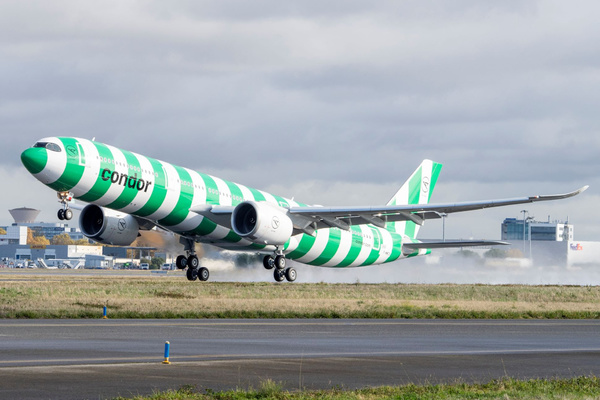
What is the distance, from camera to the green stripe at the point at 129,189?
4709 centimetres

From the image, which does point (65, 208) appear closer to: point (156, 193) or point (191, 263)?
point (156, 193)

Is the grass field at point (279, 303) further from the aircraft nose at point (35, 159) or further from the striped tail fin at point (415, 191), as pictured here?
the striped tail fin at point (415, 191)

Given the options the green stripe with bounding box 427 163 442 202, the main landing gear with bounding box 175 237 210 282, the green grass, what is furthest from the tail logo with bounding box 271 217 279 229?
the green grass

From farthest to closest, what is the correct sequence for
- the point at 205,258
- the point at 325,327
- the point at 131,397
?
the point at 205,258 → the point at 325,327 → the point at 131,397

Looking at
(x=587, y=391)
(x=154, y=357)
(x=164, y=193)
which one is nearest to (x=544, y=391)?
(x=587, y=391)

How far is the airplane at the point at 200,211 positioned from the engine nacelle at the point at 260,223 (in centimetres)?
5

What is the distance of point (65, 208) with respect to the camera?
4488cm

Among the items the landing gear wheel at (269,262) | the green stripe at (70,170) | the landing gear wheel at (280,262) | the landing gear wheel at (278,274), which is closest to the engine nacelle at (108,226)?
the landing gear wheel at (269,262)

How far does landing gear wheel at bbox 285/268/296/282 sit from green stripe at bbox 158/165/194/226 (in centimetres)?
937

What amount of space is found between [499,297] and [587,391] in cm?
3662

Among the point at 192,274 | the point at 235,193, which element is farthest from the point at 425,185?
the point at 192,274

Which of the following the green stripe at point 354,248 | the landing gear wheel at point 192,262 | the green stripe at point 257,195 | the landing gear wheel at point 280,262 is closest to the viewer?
the landing gear wheel at point 280,262

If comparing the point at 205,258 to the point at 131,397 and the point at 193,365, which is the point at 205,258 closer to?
the point at 193,365

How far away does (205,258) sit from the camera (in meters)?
60.6
